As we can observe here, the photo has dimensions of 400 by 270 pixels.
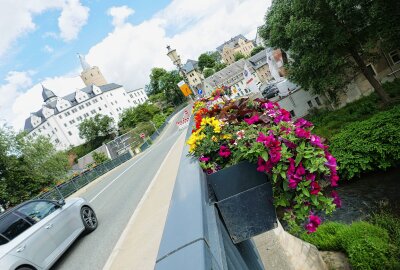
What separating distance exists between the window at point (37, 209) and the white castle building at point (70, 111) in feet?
290

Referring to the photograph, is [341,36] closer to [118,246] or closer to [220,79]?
[118,246]

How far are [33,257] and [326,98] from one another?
33.1 m

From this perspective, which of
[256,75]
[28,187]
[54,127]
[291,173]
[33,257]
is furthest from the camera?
[54,127]

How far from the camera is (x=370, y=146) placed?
62.3 ft

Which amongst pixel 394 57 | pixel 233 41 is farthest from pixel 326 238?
pixel 233 41

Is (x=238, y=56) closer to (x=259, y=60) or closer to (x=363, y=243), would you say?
(x=259, y=60)

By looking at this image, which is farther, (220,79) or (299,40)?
(220,79)

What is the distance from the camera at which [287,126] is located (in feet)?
10.7

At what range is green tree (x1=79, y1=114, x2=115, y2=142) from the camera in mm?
80250

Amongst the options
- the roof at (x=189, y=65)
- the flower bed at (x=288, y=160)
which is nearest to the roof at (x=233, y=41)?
the roof at (x=189, y=65)

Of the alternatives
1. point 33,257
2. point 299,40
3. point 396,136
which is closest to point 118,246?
point 33,257

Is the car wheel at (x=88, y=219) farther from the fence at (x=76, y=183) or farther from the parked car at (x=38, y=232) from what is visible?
the fence at (x=76, y=183)

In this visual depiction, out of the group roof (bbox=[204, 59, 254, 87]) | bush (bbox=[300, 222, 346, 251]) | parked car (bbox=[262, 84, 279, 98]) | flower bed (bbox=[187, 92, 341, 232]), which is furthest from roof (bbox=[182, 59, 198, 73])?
flower bed (bbox=[187, 92, 341, 232])

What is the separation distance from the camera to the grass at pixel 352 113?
1046 inches
